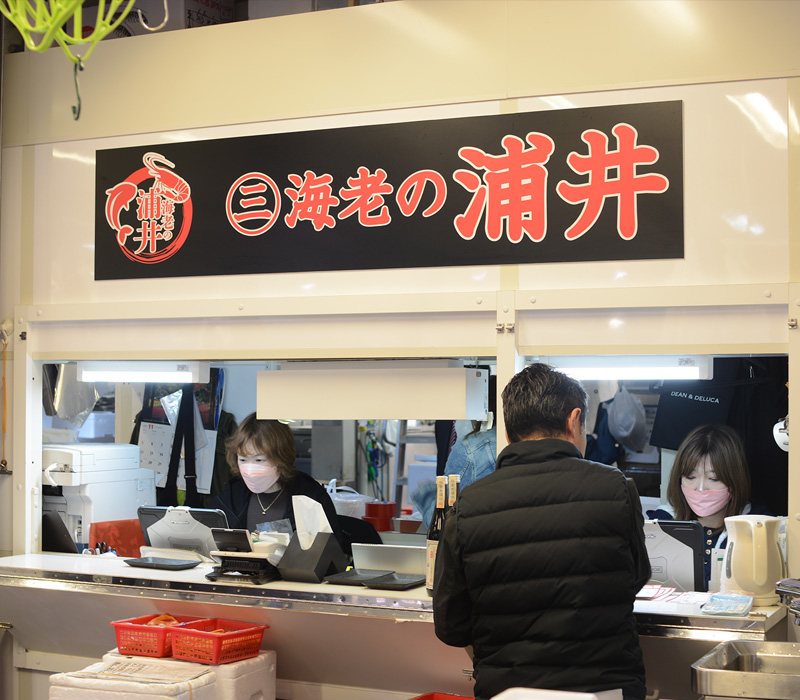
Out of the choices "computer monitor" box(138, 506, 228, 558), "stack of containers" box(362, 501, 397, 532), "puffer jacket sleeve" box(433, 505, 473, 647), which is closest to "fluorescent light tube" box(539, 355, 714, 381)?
"puffer jacket sleeve" box(433, 505, 473, 647)

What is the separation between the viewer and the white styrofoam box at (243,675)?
307cm

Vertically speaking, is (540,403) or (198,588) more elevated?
(540,403)

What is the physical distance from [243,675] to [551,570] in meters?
1.39

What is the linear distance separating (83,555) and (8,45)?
7.80 ft

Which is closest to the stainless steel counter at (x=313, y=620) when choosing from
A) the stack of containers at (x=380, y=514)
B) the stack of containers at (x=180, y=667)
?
the stack of containers at (x=180, y=667)

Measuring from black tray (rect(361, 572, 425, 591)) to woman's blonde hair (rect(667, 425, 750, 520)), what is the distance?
5.15 ft

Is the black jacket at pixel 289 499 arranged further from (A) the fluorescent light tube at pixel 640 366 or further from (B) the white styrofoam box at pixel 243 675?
(A) the fluorescent light tube at pixel 640 366

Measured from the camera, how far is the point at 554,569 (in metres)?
2.27

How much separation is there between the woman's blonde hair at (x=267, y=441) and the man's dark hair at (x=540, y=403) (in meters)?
2.35

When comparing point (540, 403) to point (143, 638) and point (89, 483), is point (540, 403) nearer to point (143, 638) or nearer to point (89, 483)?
point (143, 638)

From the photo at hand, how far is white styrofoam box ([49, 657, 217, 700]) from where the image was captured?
2928 mm

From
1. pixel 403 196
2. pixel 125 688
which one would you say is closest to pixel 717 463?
pixel 403 196

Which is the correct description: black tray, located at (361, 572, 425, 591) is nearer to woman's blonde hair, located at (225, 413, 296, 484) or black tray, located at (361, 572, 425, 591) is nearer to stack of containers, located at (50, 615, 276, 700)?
stack of containers, located at (50, 615, 276, 700)

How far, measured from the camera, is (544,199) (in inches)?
128
